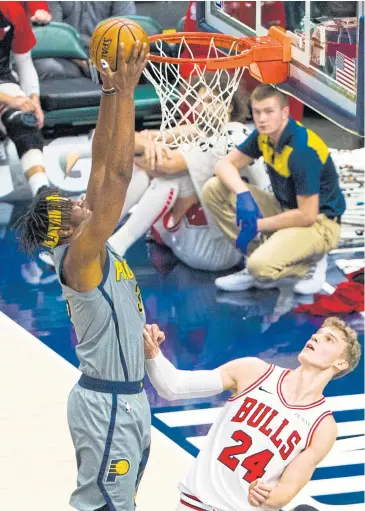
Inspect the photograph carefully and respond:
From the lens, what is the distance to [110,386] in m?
4.13

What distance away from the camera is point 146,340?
429 cm

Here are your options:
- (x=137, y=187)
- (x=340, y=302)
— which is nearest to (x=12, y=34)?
(x=137, y=187)

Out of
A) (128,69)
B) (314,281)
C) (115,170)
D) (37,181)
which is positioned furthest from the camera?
(37,181)

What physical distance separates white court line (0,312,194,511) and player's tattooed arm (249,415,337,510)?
45.4 inches

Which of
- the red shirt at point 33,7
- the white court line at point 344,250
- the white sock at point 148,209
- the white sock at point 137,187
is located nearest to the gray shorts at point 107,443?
the white sock at point 148,209

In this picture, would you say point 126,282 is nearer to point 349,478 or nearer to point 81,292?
point 81,292

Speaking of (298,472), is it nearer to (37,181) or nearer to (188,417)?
(188,417)

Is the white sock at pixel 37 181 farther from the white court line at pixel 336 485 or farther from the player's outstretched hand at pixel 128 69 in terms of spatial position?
the player's outstretched hand at pixel 128 69

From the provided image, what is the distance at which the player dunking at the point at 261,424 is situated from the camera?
420 centimetres

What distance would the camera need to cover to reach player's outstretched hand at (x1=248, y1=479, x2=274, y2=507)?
410 centimetres

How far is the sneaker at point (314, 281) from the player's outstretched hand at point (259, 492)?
3.72 m

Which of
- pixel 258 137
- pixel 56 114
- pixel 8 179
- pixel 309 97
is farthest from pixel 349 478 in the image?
pixel 56 114

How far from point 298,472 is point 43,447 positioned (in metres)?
1.93

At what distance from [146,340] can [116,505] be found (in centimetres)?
62
